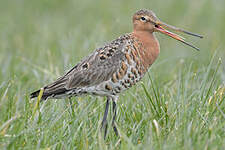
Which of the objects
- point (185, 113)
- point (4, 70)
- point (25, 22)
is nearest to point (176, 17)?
point (25, 22)

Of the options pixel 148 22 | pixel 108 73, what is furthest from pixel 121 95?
pixel 148 22

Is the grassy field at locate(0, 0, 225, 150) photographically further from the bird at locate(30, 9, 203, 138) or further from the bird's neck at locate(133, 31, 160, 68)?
the bird's neck at locate(133, 31, 160, 68)

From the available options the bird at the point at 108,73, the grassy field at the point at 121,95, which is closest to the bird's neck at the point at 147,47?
the bird at the point at 108,73

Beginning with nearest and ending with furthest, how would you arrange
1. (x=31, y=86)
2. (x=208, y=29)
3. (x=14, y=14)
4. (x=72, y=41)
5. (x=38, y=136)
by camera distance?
(x=38, y=136) < (x=31, y=86) < (x=72, y=41) < (x=208, y=29) < (x=14, y=14)

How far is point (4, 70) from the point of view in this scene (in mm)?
7641

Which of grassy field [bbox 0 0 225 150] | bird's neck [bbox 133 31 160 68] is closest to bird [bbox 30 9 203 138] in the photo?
bird's neck [bbox 133 31 160 68]

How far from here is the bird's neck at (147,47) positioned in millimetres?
5688

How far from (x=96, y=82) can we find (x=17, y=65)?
283 cm

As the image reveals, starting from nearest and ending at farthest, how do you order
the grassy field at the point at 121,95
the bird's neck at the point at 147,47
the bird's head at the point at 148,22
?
the grassy field at the point at 121,95
the bird's neck at the point at 147,47
the bird's head at the point at 148,22

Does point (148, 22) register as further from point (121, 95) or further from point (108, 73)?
point (121, 95)

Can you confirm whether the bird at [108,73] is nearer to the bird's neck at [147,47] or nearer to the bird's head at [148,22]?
the bird's neck at [147,47]

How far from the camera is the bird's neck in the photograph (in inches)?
224

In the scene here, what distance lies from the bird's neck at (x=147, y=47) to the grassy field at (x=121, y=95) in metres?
0.29

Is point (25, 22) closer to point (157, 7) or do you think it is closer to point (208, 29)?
point (157, 7)
